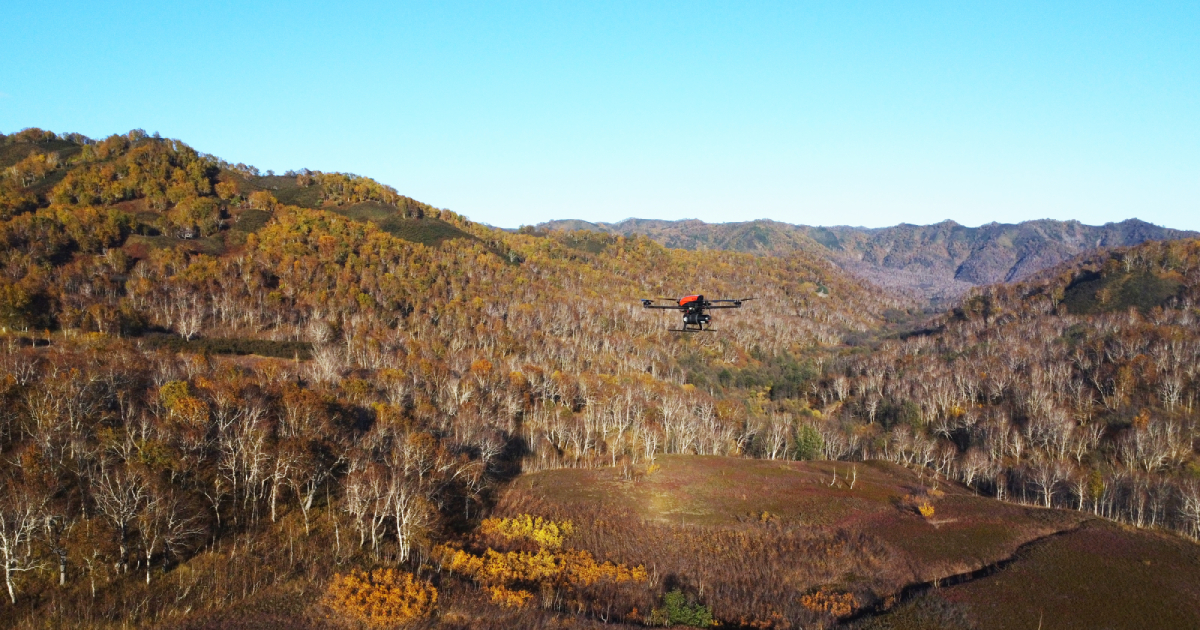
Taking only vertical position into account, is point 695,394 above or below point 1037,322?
below

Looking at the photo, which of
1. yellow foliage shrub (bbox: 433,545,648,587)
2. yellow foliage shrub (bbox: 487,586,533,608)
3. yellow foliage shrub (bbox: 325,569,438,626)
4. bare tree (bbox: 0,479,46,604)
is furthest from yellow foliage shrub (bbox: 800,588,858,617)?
bare tree (bbox: 0,479,46,604)

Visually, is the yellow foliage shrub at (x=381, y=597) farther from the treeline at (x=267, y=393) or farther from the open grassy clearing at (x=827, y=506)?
the open grassy clearing at (x=827, y=506)

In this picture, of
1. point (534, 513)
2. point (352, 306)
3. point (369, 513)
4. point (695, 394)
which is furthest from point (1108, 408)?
point (352, 306)

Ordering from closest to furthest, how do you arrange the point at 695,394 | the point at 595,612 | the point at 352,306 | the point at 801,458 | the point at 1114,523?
the point at 595,612, the point at 1114,523, the point at 801,458, the point at 695,394, the point at 352,306

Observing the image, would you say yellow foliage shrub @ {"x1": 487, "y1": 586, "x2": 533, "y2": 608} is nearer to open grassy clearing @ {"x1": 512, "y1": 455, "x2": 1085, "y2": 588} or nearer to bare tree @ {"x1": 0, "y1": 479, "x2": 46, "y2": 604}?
open grassy clearing @ {"x1": 512, "y1": 455, "x2": 1085, "y2": 588}

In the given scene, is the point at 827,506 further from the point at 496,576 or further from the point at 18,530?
the point at 18,530

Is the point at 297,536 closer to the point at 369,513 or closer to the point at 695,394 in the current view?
the point at 369,513
